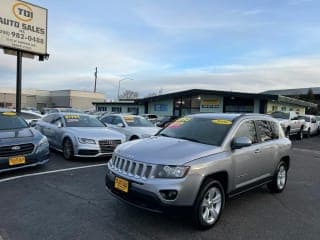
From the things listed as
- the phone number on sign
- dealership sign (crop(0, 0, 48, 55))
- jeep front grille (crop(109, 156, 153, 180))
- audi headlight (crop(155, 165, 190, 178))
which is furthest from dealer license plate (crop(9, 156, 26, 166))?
the phone number on sign

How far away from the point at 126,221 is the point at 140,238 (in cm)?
60

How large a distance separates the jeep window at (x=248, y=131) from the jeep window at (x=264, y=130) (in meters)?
0.22

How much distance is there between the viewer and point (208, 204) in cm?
453

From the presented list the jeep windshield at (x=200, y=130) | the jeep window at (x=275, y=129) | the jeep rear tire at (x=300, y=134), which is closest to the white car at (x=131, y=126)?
the jeep window at (x=275, y=129)

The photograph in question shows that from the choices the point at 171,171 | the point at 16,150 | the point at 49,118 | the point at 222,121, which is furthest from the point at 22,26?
the point at 171,171

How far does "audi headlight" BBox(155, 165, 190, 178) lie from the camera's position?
417 centimetres

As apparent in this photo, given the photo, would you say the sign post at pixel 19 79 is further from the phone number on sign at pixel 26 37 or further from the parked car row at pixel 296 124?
the parked car row at pixel 296 124

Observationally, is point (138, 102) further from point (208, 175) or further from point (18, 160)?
point (208, 175)

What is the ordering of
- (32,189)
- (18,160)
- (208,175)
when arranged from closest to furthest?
1. (208,175)
2. (32,189)
3. (18,160)

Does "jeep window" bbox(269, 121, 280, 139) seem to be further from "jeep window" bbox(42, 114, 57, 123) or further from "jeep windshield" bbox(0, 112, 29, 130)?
"jeep window" bbox(42, 114, 57, 123)

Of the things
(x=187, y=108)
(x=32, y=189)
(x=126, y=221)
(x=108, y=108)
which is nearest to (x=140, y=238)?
(x=126, y=221)

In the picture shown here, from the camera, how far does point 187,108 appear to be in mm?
33688

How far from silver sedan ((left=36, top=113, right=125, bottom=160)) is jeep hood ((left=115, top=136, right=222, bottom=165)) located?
4.47 meters

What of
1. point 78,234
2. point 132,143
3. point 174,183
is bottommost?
point 78,234
